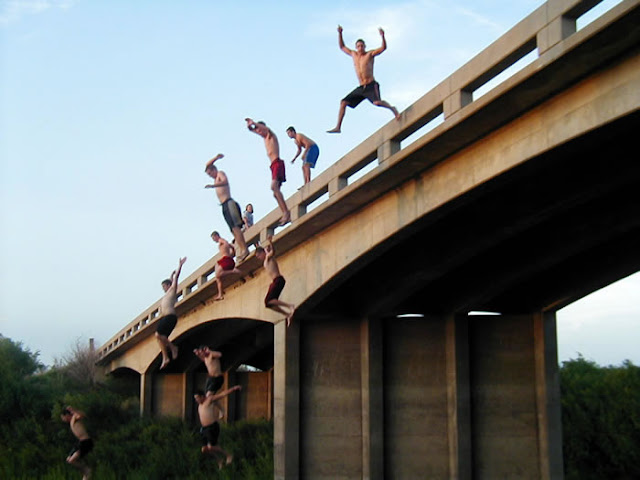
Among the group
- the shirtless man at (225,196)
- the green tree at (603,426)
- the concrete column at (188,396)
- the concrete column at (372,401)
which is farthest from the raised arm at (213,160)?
the concrete column at (188,396)

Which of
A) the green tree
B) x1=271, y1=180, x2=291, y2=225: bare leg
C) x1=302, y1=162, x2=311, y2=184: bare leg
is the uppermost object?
x1=302, y1=162, x2=311, y2=184: bare leg

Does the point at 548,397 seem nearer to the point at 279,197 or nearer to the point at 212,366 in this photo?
the point at 212,366

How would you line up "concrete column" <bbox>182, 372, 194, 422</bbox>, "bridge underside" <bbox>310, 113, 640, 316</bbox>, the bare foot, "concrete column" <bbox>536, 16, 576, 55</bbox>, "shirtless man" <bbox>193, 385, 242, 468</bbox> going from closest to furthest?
1. "concrete column" <bbox>536, 16, 576, 55</bbox>
2. "bridge underside" <bbox>310, 113, 640, 316</bbox>
3. the bare foot
4. "shirtless man" <bbox>193, 385, 242, 468</bbox>
5. "concrete column" <bbox>182, 372, 194, 422</bbox>

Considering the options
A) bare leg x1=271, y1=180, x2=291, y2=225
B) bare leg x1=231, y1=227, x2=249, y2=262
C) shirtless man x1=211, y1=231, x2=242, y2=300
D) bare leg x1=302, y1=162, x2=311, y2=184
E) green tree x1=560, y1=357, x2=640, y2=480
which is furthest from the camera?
green tree x1=560, y1=357, x2=640, y2=480

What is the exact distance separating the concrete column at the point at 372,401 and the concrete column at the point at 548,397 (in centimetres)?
375

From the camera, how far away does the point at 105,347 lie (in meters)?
48.3

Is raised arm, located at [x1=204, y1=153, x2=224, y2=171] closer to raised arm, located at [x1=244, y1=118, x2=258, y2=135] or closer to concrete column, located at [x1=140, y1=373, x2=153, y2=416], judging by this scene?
raised arm, located at [x1=244, y1=118, x2=258, y2=135]

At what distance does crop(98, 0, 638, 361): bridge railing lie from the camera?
10781 millimetres

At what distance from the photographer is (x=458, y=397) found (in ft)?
65.7

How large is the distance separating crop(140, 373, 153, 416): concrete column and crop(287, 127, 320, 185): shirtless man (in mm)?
23806

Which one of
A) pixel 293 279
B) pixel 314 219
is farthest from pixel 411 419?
pixel 314 219

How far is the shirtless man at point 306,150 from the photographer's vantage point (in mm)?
17406

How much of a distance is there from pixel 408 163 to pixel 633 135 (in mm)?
3733

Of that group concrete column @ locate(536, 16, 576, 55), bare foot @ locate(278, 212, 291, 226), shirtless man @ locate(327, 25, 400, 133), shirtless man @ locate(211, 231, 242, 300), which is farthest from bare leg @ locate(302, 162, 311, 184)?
concrete column @ locate(536, 16, 576, 55)
